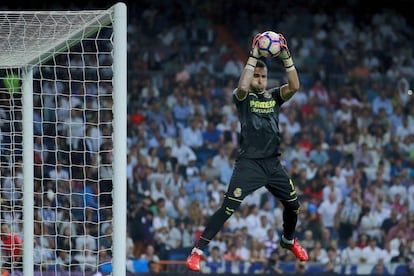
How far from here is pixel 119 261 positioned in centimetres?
853

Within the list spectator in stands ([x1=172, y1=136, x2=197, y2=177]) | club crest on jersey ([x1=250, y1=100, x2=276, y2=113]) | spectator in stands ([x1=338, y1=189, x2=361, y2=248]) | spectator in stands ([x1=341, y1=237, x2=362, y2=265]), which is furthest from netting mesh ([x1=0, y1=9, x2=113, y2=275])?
spectator in stands ([x1=338, y1=189, x2=361, y2=248])

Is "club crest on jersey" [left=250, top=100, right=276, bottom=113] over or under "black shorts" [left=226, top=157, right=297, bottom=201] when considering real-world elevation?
over

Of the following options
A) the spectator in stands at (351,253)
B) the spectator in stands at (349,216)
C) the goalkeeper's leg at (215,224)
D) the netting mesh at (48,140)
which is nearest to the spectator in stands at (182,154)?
the netting mesh at (48,140)

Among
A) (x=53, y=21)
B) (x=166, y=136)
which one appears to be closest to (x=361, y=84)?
(x=166, y=136)

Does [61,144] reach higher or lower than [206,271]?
higher

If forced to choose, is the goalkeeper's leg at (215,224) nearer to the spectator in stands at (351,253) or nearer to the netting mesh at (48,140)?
the netting mesh at (48,140)

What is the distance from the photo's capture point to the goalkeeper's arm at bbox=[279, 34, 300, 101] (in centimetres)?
935

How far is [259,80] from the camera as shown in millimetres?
9688

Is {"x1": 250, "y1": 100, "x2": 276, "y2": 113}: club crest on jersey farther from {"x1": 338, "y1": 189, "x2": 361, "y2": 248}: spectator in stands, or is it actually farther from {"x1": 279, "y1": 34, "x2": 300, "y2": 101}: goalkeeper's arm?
{"x1": 338, "y1": 189, "x2": 361, "y2": 248}: spectator in stands

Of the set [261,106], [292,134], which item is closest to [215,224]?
[261,106]

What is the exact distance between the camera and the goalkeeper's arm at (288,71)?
9352mm

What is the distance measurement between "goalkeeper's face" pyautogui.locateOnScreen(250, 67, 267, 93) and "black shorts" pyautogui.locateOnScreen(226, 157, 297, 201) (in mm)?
677

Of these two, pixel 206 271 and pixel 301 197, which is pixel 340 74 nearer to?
pixel 301 197

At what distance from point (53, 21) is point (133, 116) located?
34.7 feet
